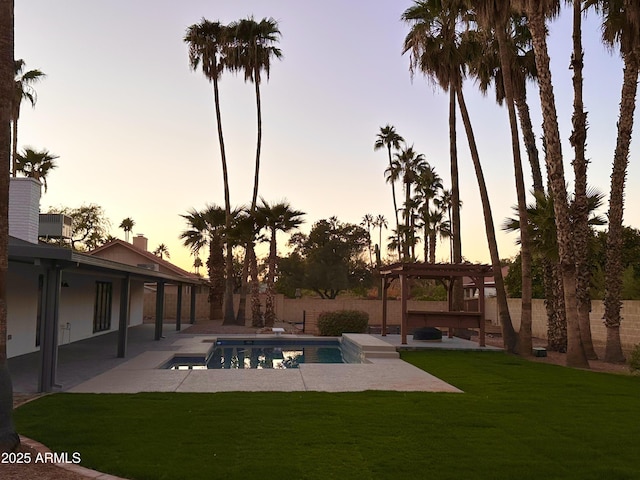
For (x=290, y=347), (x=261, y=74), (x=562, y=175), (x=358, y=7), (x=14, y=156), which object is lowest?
(x=290, y=347)

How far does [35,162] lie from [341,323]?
20.2 m

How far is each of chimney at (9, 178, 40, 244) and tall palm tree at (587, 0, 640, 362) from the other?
15636 millimetres

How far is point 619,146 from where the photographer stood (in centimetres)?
1548

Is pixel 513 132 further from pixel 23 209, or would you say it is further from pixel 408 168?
pixel 408 168

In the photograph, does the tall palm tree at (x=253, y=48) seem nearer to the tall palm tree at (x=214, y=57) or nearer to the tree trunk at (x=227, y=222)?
the tall palm tree at (x=214, y=57)

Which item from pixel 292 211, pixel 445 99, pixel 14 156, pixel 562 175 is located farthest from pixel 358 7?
pixel 14 156

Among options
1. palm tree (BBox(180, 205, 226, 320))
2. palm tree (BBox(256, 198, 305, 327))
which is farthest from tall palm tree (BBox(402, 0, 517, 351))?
palm tree (BBox(180, 205, 226, 320))

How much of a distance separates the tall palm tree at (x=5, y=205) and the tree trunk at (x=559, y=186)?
12.3 meters

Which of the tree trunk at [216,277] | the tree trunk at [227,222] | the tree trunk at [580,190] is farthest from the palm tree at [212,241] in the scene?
the tree trunk at [580,190]

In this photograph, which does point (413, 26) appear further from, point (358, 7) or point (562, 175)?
point (562, 175)

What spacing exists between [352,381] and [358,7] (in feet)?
38.4

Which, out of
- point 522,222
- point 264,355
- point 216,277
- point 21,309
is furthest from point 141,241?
point 522,222

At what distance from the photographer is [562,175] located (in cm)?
1414

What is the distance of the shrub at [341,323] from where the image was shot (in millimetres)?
22734
